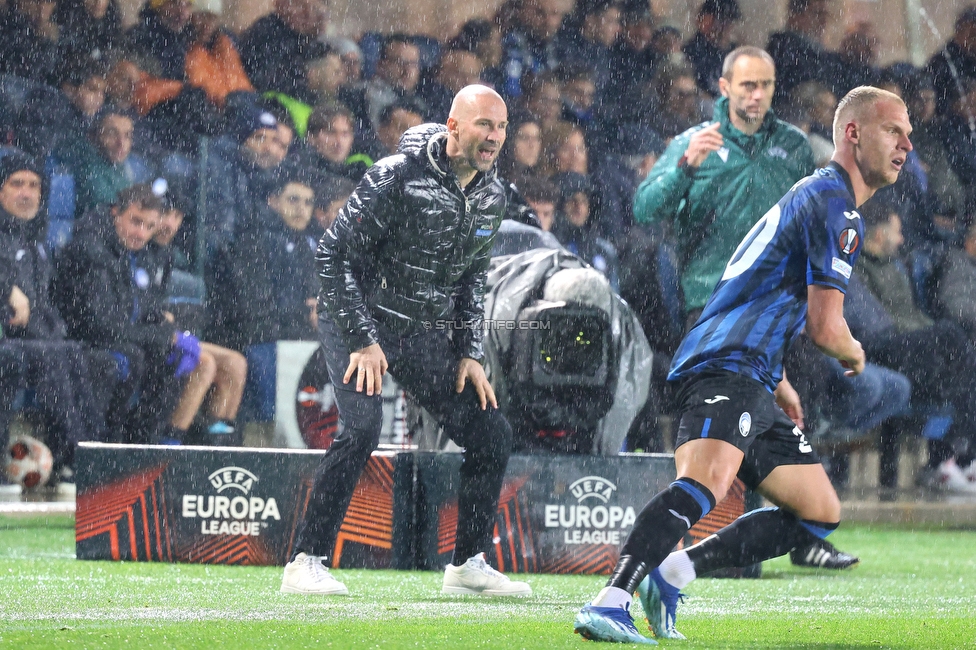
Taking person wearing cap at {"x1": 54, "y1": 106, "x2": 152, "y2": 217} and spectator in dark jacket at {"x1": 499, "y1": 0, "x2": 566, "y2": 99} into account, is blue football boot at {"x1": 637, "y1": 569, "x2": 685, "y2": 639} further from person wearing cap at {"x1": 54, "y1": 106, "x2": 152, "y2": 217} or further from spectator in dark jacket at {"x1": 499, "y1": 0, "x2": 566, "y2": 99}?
spectator in dark jacket at {"x1": 499, "y1": 0, "x2": 566, "y2": 99}

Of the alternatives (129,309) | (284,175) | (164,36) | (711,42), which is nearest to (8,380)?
(129,309)

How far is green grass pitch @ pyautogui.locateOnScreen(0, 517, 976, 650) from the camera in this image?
4320mm

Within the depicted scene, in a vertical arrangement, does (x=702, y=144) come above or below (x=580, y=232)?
above

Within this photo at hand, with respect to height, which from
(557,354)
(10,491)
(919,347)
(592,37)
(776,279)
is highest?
(592,37)

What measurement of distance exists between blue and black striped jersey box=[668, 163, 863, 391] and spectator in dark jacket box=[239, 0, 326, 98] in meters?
6.17

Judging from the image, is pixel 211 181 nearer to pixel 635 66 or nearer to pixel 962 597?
pixel 635 66

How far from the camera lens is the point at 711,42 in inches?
452

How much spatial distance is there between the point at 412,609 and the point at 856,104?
2213mm

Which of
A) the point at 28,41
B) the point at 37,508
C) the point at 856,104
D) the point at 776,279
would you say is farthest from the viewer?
the point at 28,41

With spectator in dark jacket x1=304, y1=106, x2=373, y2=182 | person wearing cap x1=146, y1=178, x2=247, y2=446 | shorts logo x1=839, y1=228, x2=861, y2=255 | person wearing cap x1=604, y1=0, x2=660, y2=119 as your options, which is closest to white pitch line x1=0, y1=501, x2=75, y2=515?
person wearing cap x1=146, y1=178, x2=247, y2=446

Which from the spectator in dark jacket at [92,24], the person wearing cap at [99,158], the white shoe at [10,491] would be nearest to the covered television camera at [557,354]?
the white shoe at [10,491]

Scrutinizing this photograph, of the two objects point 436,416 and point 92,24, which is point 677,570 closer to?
point 436,416

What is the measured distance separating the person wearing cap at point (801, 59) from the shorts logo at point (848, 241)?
23.3ft

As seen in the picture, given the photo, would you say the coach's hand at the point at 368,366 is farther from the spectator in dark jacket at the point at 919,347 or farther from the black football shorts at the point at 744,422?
the spectator in dark jacket at the point at 919,347
